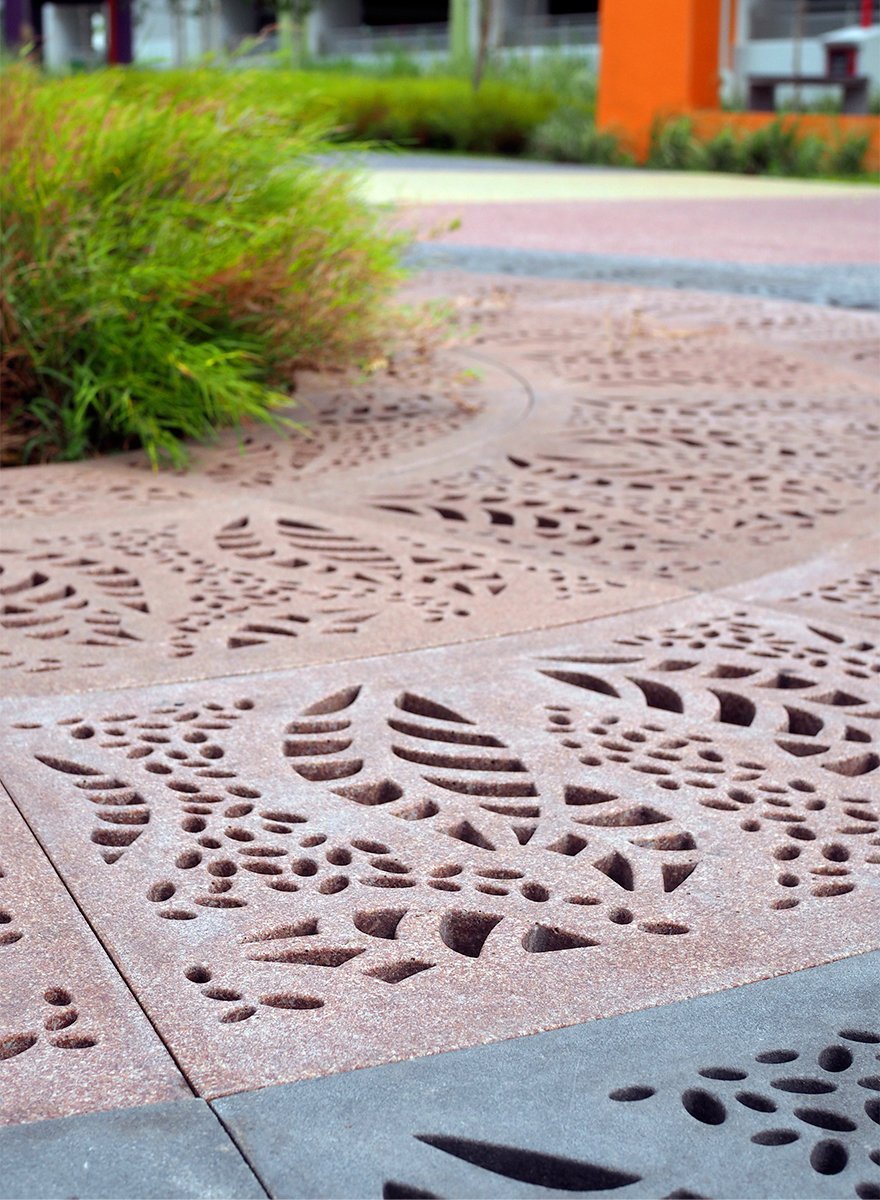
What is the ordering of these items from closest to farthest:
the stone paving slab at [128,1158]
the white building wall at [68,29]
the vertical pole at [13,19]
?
the stone paving slab at [128,1158]
the vertical pole at [13,19]
the white building wall at [68,29]

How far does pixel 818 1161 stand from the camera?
1.23 metres

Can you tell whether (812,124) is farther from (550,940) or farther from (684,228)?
(550,940)

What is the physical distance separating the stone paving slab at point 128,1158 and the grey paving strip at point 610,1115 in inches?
1.0

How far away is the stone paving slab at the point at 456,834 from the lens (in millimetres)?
1450

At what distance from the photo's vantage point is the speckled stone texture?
1.46 metres

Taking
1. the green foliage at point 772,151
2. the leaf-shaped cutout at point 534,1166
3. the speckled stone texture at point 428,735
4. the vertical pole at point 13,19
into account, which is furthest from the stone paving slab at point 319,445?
the vertical pole at point 13,19

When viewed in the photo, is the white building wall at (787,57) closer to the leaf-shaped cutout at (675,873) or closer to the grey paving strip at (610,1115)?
the leaf-shaped cutout at (675,873)

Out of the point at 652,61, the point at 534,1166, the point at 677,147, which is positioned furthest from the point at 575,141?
the point at 534,1166

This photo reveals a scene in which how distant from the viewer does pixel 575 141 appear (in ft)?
60.4

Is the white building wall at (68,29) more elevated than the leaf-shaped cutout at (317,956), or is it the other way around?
the white building wall at (68,29)

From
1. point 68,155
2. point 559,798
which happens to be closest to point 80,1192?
point 559,798

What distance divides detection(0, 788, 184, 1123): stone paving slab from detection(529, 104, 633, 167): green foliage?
1750cm

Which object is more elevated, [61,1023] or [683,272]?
[683,272]

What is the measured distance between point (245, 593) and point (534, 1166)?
1579 millimetres
